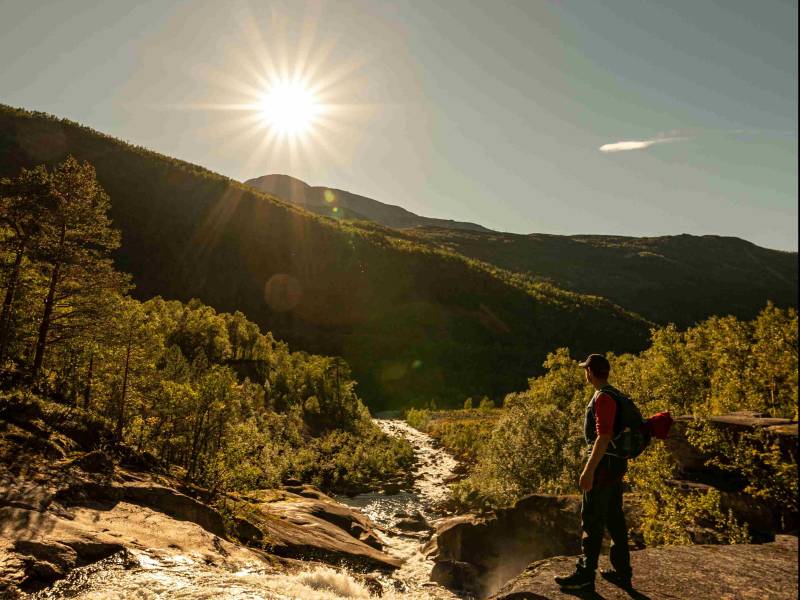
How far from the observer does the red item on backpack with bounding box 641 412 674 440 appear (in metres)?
7.27

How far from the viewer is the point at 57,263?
20.4 meters

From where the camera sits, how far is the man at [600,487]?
285 inches

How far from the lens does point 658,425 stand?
7336 mm

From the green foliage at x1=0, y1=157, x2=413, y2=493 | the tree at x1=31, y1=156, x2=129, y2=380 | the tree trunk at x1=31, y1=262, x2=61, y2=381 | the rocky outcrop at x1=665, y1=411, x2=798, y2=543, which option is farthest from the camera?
the tree at x1=31, y1=156, x2=129, y2=380

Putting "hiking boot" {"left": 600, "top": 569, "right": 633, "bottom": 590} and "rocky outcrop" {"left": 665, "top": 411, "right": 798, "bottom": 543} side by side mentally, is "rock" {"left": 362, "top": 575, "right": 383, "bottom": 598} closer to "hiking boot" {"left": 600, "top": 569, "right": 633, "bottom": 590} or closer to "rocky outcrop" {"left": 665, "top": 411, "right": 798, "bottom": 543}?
"hiking boot" {"left": 600, "top": 569, "right": 633, "bottom": 590}

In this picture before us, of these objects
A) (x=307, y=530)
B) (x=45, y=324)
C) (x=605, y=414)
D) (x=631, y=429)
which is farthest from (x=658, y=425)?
(x=45, y=324)

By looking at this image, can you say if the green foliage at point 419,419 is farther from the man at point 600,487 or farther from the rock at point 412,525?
the man at point 600,487

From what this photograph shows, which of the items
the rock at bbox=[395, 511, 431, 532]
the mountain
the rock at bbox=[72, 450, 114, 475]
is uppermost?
the mountain

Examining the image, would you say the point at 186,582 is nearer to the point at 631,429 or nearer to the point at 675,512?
the point at 631,429

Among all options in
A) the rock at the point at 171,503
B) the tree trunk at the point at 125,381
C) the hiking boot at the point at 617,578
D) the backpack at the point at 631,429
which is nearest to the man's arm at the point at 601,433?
the backpack at the point at 631,429

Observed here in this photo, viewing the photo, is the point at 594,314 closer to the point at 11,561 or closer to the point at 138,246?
the point at 138,246

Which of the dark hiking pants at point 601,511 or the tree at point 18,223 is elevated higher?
the tree at point 18,223

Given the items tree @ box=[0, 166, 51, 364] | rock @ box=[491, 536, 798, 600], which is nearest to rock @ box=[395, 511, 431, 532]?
rock @ box=[491, 536, 798, 600]

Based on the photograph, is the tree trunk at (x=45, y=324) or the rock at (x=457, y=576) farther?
the rock at (x=457, y=576)
